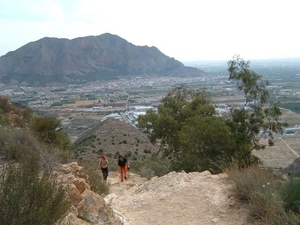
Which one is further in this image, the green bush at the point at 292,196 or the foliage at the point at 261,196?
the green bush at the point at 292,196

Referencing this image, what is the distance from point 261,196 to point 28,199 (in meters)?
3.96

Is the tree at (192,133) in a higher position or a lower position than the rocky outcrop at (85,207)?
lower

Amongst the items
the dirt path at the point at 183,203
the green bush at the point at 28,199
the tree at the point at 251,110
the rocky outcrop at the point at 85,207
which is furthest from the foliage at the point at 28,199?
the tree at the point at 251,110

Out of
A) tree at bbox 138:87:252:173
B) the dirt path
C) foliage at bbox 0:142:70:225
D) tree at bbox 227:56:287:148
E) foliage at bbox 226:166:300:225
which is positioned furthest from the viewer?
tree at bbox 227:56:287:148

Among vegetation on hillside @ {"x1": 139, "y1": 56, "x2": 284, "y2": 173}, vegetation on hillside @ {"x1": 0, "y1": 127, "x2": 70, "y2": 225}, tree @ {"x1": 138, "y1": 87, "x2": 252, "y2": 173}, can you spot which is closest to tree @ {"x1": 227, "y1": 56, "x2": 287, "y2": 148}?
vegetation on hillside @ {"x1": 139, "y1": 56, "x2": 284, "y2": 173}

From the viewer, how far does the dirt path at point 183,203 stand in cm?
Result: 663

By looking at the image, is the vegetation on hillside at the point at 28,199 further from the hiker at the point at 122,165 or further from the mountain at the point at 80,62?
the mountain at the point at 80,62

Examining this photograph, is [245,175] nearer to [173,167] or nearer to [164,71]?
[173,167]

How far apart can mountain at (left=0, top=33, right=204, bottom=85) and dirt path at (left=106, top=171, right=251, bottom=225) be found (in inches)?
4640

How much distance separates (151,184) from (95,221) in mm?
3893

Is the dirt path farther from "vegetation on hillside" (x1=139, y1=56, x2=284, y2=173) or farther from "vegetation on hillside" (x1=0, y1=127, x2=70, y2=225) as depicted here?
"vegetation on hillside" (x1=139, y1=56, x2=284, y2=173)

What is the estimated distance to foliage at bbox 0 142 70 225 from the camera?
3611mm

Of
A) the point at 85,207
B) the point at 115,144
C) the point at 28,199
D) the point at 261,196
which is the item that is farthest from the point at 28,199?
the point at 115,144

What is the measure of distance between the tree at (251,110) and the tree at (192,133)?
3.34ft
